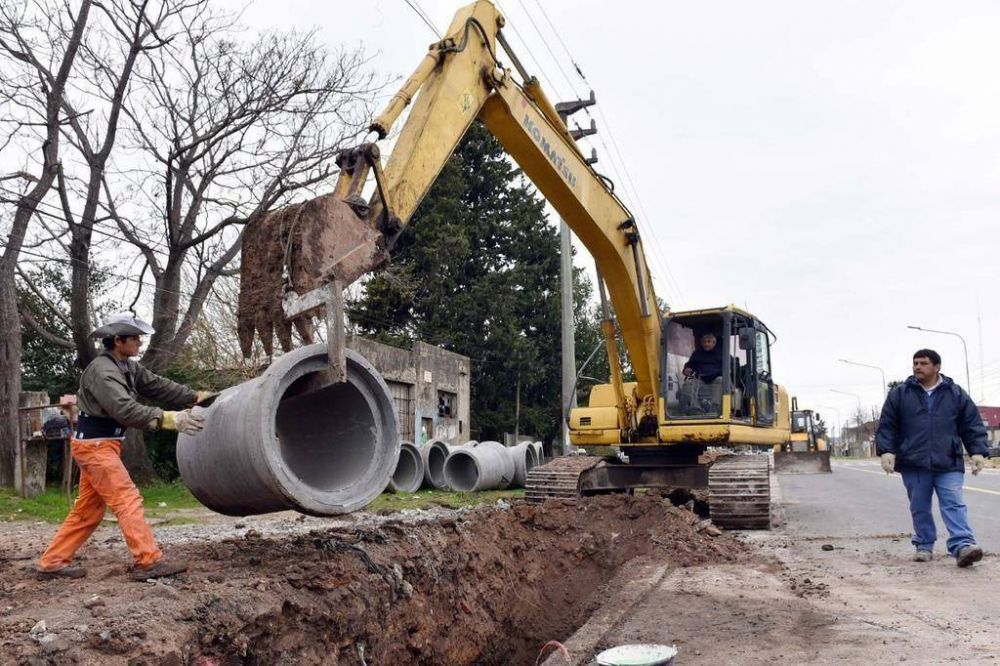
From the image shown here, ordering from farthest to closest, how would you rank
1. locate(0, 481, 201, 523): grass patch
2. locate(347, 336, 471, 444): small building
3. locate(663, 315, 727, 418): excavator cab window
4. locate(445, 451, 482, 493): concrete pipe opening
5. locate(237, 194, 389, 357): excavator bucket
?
locate(347, 336, 471, 444): small building
locate(445, 451, 482, 493): concrete pipe opening
locate(0, 481, 201, 523): grass patch
locate(663, 315, 727, 418): excavator cab window
locate(237, 194, 389, 357): excavator bucket

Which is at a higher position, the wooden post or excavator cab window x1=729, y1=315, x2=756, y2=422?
excavator cab window x1=729, y1=315, x2=756, y2=422

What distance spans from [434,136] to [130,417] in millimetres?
3139

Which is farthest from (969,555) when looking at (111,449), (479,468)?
(479,468)

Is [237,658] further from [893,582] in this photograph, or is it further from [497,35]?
[497,35]

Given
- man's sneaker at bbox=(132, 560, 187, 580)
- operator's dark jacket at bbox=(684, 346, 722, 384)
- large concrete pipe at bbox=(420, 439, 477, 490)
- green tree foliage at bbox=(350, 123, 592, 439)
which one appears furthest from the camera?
green tree foliage at bbox=(350, 123, 592, 439)

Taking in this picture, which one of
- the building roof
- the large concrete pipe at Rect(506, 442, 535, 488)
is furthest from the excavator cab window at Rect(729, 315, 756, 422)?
the building roof

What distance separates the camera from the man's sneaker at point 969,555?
6.59 m

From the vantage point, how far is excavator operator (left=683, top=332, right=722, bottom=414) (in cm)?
1079

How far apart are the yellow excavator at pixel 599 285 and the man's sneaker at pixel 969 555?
3.24m

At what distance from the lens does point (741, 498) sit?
393 inches

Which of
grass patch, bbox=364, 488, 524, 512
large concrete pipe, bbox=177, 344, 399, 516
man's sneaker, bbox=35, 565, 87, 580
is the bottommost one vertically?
grass patch, bbox=364, 488, 524, 512

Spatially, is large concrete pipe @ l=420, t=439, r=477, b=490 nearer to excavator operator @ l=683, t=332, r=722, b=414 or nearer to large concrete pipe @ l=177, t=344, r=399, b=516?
excavator operator @ l=683, t=332, r=722, b=414

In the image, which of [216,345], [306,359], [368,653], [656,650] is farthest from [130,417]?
[216,345]

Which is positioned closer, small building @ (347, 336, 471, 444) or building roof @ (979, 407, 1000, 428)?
small building @ (347, 336, 471, 444)
